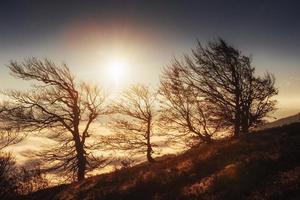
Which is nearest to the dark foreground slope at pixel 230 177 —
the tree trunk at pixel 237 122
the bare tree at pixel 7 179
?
the tree trunk at pixel 237 122

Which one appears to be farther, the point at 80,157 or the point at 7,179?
the point at 7,179

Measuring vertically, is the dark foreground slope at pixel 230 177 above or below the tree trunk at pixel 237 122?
below

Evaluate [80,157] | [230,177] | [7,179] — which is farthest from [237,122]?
[7,179]

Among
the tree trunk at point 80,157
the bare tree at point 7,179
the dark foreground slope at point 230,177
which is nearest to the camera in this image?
the dark foreground slope at point 230,177

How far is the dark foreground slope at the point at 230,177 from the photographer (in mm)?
13962

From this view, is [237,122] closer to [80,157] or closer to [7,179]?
[80,157]

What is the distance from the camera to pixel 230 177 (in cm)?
1596

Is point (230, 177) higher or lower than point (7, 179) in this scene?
lower

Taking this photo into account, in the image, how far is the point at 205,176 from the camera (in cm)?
1833

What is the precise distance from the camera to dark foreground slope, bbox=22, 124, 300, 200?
14.0 meters

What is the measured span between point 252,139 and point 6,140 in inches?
796

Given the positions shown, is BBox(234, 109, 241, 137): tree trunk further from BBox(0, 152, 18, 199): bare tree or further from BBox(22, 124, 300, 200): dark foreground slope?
BBox(0, 152, 18, 199): bare tree

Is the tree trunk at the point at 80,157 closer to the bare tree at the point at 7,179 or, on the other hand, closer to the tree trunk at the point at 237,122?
the bare tree at the point at 7,179

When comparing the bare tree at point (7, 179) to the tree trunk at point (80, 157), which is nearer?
the bare tree at point (7, 179)
